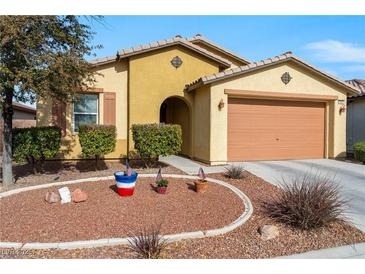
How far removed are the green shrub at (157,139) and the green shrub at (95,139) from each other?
99cm

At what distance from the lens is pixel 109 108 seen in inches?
489

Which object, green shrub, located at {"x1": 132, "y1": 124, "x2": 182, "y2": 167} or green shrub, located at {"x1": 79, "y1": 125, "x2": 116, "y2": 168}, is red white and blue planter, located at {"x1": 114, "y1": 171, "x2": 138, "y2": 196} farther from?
green shrub, located at {"x1": 79, "y1": 125, "x2": 116, "y2": 168}

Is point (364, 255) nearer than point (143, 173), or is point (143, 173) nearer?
point (364, 255)

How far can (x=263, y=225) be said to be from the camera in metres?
5.55

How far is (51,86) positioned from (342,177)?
890 cm

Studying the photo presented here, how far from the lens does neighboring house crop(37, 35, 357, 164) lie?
11.7 meters

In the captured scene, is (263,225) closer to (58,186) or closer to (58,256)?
(58,256)

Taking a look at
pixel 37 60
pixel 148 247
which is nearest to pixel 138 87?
pixel 37 60

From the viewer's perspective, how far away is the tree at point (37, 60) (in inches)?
275

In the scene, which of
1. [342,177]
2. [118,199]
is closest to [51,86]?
[118,199]

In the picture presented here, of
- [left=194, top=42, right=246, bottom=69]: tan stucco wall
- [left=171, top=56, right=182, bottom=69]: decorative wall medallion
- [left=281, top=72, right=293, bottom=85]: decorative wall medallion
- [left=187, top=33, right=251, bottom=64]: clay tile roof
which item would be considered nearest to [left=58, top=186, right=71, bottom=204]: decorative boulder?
[left=171, top=56, right=182, bottom=69]: decorative wall medallion

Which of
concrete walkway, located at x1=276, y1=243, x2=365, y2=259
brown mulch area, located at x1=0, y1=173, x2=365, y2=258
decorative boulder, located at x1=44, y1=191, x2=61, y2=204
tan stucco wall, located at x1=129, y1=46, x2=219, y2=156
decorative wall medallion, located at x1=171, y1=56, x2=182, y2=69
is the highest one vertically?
decorative wall medallion, located at x1=171, y1=56, x2=182, y2=69

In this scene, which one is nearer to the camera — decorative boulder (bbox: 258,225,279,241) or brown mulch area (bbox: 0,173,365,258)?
brown mulch area (bbox: 0,173,365,258)

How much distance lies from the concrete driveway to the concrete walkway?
36.8 inches
